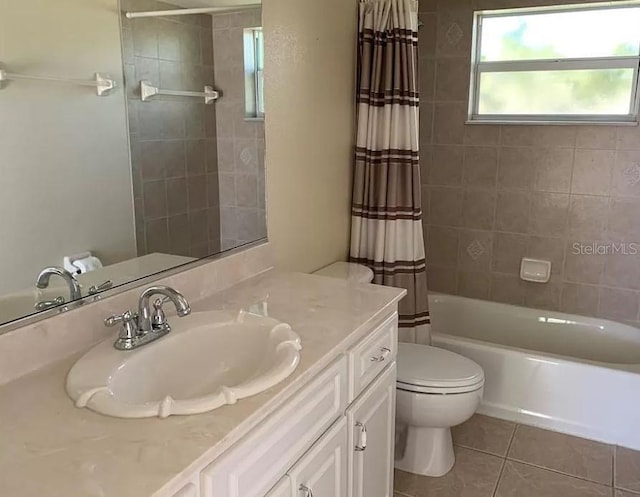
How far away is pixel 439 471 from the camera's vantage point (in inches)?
94.3

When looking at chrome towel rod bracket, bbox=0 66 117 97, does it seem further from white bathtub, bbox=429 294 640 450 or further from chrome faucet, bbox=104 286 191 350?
white bathtub, bbox=429 294 640 450

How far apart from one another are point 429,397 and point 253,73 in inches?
53.7

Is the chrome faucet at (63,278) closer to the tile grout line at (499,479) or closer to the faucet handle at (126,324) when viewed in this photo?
the faucet handle at (126,324)

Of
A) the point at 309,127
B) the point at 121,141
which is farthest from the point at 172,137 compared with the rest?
the point at 309,127

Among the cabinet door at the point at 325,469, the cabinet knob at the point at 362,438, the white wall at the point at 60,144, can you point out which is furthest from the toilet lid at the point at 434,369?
the white wall at the point at 60,144

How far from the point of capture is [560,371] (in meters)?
2.69

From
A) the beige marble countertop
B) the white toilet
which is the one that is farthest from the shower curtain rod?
the white toilet

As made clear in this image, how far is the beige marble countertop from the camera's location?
877mm

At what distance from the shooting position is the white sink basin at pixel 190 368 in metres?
1.11

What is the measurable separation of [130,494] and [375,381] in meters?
1.03

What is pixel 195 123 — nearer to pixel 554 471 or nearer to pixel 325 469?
pixel 325 469

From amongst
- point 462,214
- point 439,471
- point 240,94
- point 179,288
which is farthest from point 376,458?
point 462,214

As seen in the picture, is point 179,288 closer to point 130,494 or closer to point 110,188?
point 110,188

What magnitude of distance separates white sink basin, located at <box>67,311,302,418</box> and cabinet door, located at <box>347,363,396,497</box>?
13.1 inches
